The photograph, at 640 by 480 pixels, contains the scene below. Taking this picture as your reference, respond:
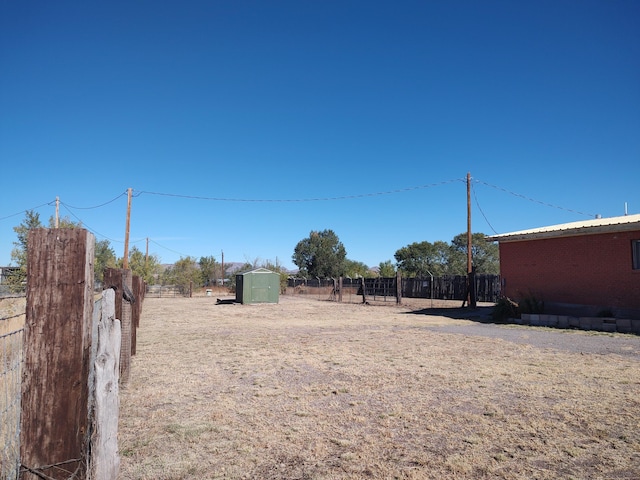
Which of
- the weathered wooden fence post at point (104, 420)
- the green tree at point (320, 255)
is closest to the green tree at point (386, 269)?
the green tree at point (320, 255)

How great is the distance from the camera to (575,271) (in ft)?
56.5

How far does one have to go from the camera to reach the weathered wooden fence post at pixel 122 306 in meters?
6.47

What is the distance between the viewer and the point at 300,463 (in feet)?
13.4

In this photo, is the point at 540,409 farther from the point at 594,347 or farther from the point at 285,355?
the point at 594,347

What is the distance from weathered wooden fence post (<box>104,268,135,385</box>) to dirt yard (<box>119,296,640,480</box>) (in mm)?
A: 313

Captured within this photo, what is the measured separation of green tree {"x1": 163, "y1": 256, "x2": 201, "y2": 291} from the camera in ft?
170

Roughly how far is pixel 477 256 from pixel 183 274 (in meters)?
39.8

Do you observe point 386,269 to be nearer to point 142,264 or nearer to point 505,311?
point 142,264

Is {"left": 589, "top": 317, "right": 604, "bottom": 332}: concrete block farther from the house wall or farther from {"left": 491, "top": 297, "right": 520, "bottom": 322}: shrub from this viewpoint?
{"left": 491, "top": 297, "right": 520, "bottom": 322}: shrub

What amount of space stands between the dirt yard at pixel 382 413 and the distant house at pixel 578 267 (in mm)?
6166

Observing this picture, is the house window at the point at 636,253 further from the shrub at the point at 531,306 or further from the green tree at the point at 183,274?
the green tree at the point at 183,274

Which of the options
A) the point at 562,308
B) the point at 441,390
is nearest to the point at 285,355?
the point at 441,390

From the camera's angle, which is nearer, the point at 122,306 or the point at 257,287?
the point at 122,306

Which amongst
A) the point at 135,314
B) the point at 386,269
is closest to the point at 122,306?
the point at 135,314
